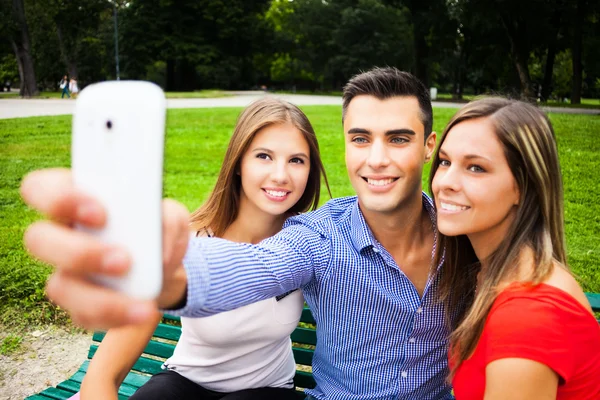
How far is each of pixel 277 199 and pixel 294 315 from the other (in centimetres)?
56

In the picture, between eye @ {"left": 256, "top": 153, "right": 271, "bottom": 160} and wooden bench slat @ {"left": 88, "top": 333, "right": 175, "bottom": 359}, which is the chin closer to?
eye @ {"left": 256, "top": 153, "right": 271, "bottom": 160}

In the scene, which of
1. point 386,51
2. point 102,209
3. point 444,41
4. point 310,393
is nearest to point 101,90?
point 102,209

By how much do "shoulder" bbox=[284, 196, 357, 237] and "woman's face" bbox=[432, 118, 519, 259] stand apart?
0.58 m

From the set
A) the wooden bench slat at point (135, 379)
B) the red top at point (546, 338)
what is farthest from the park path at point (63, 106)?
the red top at point (546, 338)

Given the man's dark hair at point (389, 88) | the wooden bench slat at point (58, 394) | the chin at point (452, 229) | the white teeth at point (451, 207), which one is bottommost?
the wooden bench slat at point (58, 394)

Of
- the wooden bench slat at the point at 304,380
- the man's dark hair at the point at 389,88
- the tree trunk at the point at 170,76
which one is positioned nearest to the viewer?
the man's dark hair at the point at 389,88

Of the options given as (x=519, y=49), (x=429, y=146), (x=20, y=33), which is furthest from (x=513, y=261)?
(x=20, y=33)

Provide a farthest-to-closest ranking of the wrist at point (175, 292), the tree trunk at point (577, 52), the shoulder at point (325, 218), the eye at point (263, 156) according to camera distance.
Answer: the tree trunk at point (577, 52)
the eye at point (263, 156)
the shoulder at point (325, 218)
the wrist at point (175, 292)

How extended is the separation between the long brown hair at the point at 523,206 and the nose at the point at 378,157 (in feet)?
1.61

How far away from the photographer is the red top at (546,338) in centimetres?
155

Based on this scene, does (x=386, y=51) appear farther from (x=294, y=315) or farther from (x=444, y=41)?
(x=294, y=315)

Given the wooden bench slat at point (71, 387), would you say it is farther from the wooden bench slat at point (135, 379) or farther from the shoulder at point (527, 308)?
the shoulder at point (527, 308)

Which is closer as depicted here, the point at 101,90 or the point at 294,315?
the point at 101,90

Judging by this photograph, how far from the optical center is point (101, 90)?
2.53ft
